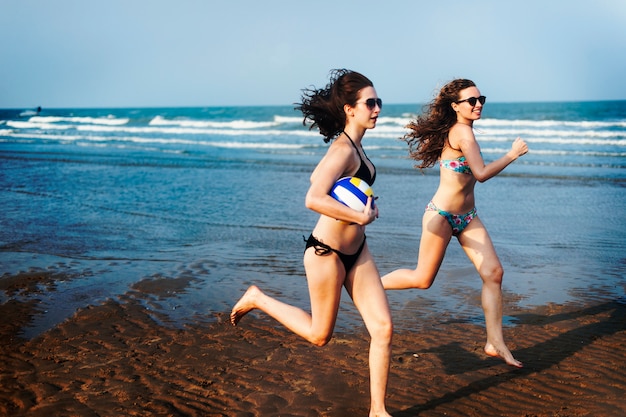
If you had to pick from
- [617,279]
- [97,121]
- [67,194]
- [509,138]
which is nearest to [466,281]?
[617,279]

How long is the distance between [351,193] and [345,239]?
0.31m

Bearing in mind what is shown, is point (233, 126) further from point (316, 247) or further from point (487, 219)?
point (316, 247)

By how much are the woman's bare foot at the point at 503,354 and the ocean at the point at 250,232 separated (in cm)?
93

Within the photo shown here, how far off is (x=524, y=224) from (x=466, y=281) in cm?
406

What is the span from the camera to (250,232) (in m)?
10.5

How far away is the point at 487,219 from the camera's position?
1170 centimetres

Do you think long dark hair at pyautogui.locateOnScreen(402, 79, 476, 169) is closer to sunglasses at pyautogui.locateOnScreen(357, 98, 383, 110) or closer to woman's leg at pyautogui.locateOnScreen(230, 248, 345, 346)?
sunglasses at pyautogui.locateOnScreen(357, 98, 383, 110)

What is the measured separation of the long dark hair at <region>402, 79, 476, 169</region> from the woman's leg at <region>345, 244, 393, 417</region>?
1718 millimetres

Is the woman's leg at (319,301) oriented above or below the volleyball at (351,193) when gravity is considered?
below

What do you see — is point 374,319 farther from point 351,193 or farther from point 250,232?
point 250,232

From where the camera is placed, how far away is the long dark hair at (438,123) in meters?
5.43

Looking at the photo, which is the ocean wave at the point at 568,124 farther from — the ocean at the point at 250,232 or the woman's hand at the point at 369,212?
the woman's hand at the point at 369,212

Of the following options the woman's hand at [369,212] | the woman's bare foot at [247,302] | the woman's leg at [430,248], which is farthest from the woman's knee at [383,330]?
the woman's leg at [430,248]

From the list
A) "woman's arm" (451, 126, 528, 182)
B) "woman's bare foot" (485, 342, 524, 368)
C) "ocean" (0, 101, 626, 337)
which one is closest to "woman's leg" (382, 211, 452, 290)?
"woman's arm" (451, 126, 528, 182)
